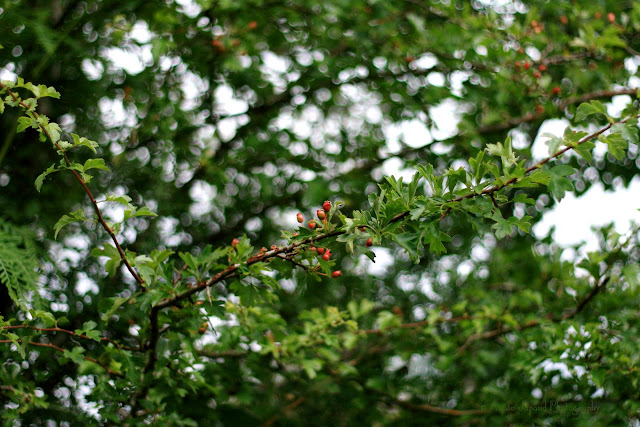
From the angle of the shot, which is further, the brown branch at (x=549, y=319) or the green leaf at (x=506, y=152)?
the brown branch at (x=549, y=319)

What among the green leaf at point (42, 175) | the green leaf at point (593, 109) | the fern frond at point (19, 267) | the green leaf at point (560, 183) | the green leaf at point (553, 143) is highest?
the green leaf at point (593, 109)

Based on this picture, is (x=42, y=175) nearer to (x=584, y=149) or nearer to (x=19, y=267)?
(x=19, y=267)

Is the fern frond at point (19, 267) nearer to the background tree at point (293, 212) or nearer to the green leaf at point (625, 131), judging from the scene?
the background tree at point (293, 212)

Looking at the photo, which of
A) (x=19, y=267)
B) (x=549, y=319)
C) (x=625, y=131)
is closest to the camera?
(x=625, y=131)

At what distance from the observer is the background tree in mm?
1843

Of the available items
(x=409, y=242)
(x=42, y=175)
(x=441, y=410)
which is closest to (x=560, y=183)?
(x=409, y=242)

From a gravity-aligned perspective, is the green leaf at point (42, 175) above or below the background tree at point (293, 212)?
above

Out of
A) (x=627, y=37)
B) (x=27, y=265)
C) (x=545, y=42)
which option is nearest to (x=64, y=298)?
(x=27, y=265)

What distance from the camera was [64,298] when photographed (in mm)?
2340

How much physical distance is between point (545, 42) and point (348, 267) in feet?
5.26

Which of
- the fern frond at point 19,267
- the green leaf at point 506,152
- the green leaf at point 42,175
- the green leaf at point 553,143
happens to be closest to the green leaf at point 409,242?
the green leaf at point 506,152

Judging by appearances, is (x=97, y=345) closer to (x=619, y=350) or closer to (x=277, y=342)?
(x=277, y=342)

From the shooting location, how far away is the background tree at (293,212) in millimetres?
1843

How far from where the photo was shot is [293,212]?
3.15 meters
